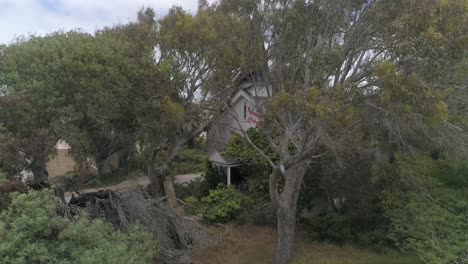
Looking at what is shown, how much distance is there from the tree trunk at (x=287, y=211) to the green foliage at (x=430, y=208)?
117 inches

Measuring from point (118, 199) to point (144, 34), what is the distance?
6.46 metres

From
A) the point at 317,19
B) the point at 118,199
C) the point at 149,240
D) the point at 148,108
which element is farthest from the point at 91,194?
the point at 317,19

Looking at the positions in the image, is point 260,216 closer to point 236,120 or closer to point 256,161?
point 256,161

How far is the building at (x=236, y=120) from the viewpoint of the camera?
16359mm

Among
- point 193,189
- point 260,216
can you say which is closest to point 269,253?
point 260,216

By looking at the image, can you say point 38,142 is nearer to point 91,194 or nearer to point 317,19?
point 91,194

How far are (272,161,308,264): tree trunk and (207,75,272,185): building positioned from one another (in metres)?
2.13

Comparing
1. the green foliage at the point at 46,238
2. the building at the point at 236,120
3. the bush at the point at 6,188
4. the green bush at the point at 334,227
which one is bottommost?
the green bush at the point at 334,227

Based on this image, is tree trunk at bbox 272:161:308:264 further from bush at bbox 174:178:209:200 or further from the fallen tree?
bush at bbox 174:178:209:200

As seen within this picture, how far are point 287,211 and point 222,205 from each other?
4609 mm

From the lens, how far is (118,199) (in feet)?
43.2

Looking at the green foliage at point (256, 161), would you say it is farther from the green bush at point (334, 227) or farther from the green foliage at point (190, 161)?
the green foliage at point (190, 161)

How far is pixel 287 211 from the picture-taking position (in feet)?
Answer: 49.8

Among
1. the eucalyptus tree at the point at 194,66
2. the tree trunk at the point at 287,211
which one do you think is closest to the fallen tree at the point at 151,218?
the tree trunk at the point at 287,211
